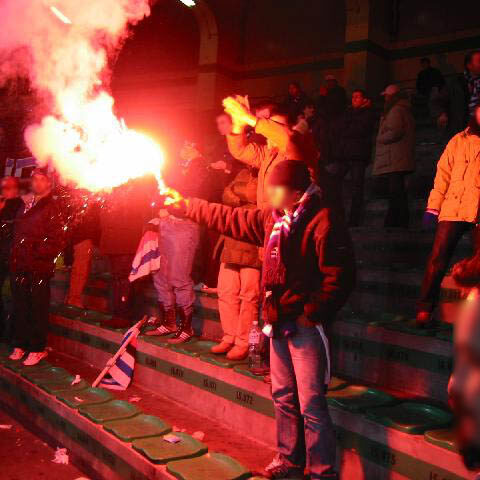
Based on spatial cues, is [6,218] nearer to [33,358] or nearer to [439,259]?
[33,358]

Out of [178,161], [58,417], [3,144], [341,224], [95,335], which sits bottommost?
[58,417]

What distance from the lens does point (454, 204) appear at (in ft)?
16.5

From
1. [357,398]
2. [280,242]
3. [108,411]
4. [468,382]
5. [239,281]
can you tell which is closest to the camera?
[468,382]

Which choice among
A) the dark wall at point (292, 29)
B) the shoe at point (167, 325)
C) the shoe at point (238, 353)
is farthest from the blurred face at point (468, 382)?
the dark wall at point (292, 29)

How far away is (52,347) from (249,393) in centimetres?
444

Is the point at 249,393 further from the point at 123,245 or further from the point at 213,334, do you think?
the point at 123,245

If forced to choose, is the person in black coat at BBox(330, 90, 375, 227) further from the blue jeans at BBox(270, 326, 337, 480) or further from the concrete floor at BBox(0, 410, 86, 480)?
the concrete floor at BBox(0, 410, 86, 480)

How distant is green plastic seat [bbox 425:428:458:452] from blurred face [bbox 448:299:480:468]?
1.99m

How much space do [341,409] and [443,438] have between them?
0.81m

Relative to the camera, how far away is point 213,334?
695 centimetres

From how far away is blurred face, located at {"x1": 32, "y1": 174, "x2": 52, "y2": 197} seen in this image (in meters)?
7.23

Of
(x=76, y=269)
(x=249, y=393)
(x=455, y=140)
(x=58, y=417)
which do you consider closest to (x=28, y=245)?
(x=76, y=269)

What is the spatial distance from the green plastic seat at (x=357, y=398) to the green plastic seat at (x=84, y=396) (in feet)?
8.18

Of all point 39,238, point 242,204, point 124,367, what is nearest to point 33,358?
point 124,367
